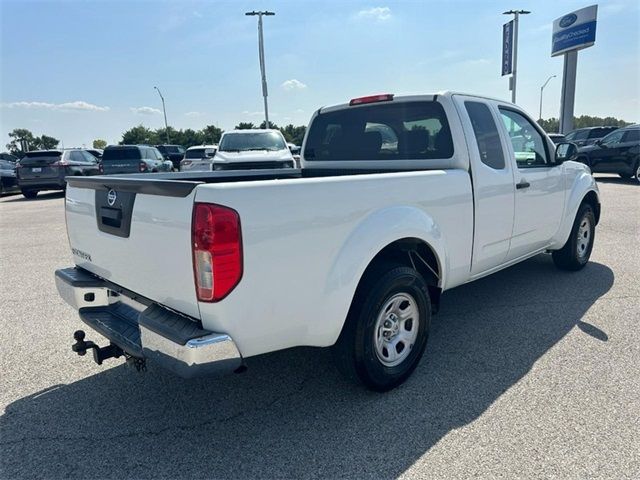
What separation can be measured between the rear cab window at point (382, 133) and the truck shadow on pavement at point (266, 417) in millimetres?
1611

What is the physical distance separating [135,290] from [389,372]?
1.66 metres

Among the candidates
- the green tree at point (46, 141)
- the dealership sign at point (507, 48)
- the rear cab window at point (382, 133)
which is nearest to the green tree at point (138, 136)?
the green tree at point (46, 141)

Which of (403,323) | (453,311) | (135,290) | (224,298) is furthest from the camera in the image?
(453,311)

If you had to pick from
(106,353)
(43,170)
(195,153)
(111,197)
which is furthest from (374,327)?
(195,153)

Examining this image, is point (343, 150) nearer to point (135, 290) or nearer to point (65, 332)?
point (135, 290)

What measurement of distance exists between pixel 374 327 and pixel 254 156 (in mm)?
8164

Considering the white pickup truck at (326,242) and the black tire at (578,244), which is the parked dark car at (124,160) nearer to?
the white pickup truck at (326,242)

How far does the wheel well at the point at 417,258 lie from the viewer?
299 centimetres

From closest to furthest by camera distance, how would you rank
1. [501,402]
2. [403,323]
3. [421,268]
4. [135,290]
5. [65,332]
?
[135,290] < [501,402] < [403,323] < [421,268] < [65,332]

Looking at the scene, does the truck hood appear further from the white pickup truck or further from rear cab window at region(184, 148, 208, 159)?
rear cab window at region(184, 148, 208, 159)

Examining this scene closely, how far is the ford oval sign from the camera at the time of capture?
1051 inches

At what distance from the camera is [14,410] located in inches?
111

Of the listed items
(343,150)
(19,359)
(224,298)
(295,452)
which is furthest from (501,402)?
(19,359)

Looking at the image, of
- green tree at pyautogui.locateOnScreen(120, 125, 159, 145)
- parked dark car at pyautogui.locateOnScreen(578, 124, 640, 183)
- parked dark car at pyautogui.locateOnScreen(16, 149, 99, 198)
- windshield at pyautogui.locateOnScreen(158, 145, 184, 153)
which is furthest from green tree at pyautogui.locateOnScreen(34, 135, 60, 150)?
parked dark car at pyautogui.locateOnScreen(578, 124, 640, 183)
